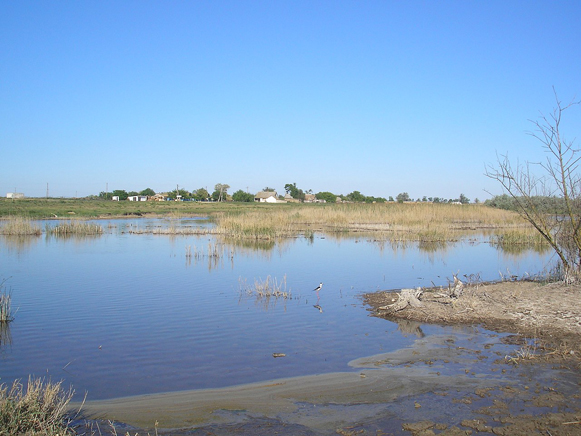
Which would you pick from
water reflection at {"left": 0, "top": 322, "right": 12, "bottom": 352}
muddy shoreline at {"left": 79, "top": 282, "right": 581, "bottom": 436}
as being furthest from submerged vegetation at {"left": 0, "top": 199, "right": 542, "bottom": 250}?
muddy shoreline at {"left": 79, "top": 282, "right": 581, "bottom": 436}

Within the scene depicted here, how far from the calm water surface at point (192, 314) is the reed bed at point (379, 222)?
21.9 ft


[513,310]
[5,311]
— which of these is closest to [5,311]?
[5,311]

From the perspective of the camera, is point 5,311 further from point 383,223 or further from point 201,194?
point 201,194

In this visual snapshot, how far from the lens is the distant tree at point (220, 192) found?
105944 millimetres

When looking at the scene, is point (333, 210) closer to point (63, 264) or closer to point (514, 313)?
point (63, 264)

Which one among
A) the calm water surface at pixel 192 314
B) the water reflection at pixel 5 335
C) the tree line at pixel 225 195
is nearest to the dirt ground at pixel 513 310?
the calm water surface at pixel 192 314

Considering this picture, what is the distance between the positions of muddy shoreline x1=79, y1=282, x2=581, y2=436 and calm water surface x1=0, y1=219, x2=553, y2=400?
47cm

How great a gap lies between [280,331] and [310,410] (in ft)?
11.5

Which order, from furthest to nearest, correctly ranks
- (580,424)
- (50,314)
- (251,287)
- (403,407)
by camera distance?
(251,287)
(50,314)
(403,407)
(580,424)

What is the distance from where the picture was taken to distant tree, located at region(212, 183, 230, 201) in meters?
106

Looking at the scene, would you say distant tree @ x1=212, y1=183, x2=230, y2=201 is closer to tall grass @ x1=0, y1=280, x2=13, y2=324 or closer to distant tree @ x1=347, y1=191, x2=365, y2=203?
distant tree @ x1=347, y1=191, x2=365, y2=203

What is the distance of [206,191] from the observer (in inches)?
A: 4336

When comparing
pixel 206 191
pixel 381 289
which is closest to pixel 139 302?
pixel 381 289

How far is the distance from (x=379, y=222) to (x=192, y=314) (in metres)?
28.0
